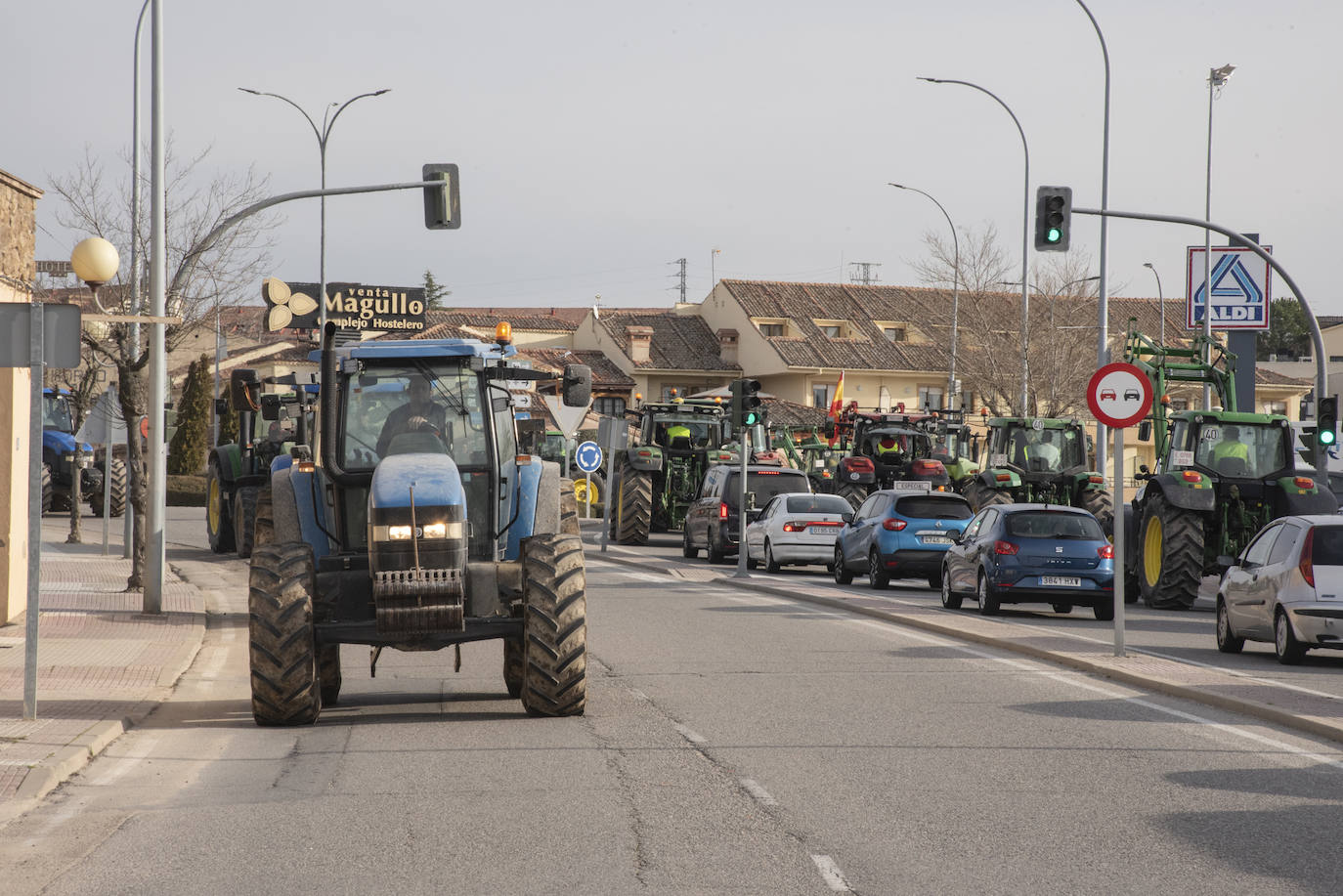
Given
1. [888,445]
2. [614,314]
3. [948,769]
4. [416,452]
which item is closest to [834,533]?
[888,445]

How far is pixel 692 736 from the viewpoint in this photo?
36.2ft

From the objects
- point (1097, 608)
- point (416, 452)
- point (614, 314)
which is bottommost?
point (1097, 608)

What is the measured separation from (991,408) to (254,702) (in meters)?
47.3

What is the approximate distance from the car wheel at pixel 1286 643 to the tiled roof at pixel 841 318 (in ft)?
202

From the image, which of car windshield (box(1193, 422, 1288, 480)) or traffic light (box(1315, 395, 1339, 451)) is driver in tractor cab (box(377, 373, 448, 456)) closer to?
car windshield (box(1193, 422, 1288, 480))

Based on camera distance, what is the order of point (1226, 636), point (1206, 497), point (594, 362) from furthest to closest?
point (594, 362) < point (1206, 497) < point (1226, 636)

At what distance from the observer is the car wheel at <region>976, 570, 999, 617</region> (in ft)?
71.6

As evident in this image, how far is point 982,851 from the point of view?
7559 mm

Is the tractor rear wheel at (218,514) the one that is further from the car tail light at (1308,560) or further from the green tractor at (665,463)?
the car tail light at (1308,560)

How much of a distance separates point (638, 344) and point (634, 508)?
137 feet

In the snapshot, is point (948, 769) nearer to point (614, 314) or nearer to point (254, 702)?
point (254, 702)

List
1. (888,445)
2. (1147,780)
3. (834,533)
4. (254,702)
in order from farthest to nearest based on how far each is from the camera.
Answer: (888,445) < (834,533) < (254,702) < (1147,780)

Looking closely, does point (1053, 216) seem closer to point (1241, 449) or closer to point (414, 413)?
point (1241, 449)

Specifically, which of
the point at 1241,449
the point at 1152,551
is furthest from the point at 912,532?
the point at 1241,449
